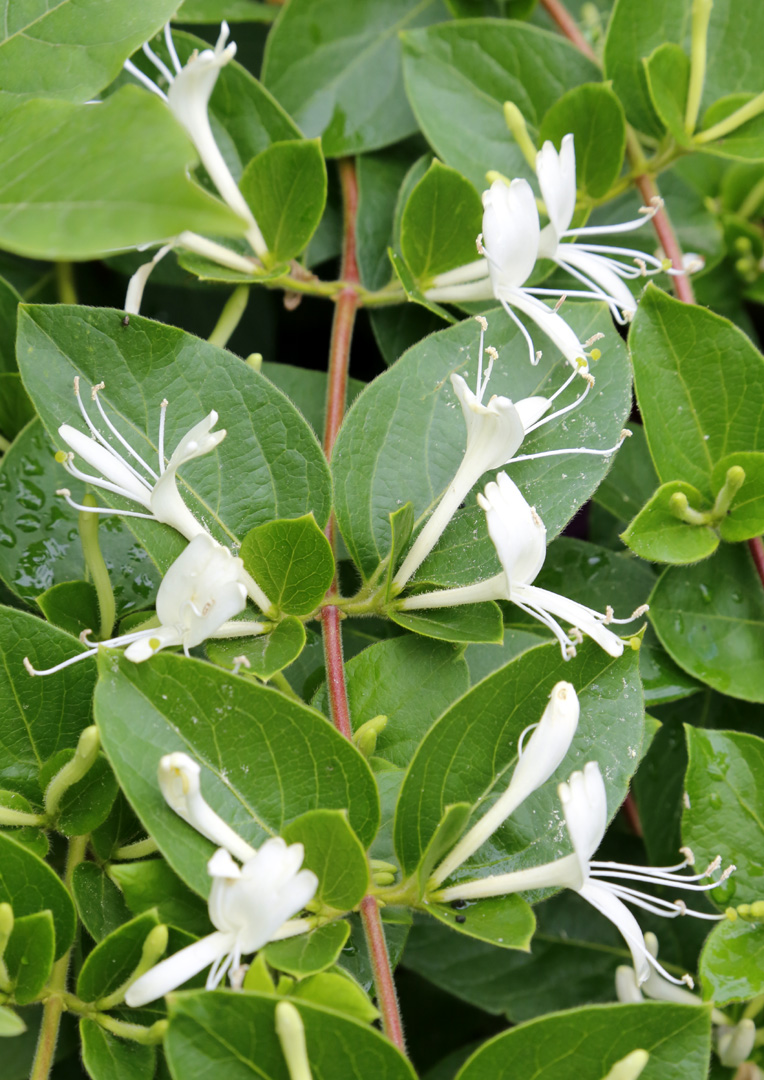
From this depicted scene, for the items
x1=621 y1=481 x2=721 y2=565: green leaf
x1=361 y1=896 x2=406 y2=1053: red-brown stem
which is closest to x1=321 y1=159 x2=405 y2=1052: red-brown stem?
x1=361 y1=896 x2=406 y2=1053: red-brown stem

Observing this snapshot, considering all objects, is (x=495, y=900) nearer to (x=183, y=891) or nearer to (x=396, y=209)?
(x=183, y=891)

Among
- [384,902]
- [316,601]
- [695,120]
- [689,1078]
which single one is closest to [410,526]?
[316,601]

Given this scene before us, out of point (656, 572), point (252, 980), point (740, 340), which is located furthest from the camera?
point (656, 572)

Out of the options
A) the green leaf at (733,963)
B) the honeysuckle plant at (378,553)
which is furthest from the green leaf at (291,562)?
the green leaf at (733,963)

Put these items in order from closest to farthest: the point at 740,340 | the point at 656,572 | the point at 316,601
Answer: the point at 316,601
the point at 740,340
the point at 656,572

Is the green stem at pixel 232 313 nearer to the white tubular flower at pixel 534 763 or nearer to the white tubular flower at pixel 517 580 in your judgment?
the white tubular flower at pixel 517 580

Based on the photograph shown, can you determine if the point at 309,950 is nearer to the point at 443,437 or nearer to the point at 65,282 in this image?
the point at 443,437

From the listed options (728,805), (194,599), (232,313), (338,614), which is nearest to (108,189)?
(194,599)
